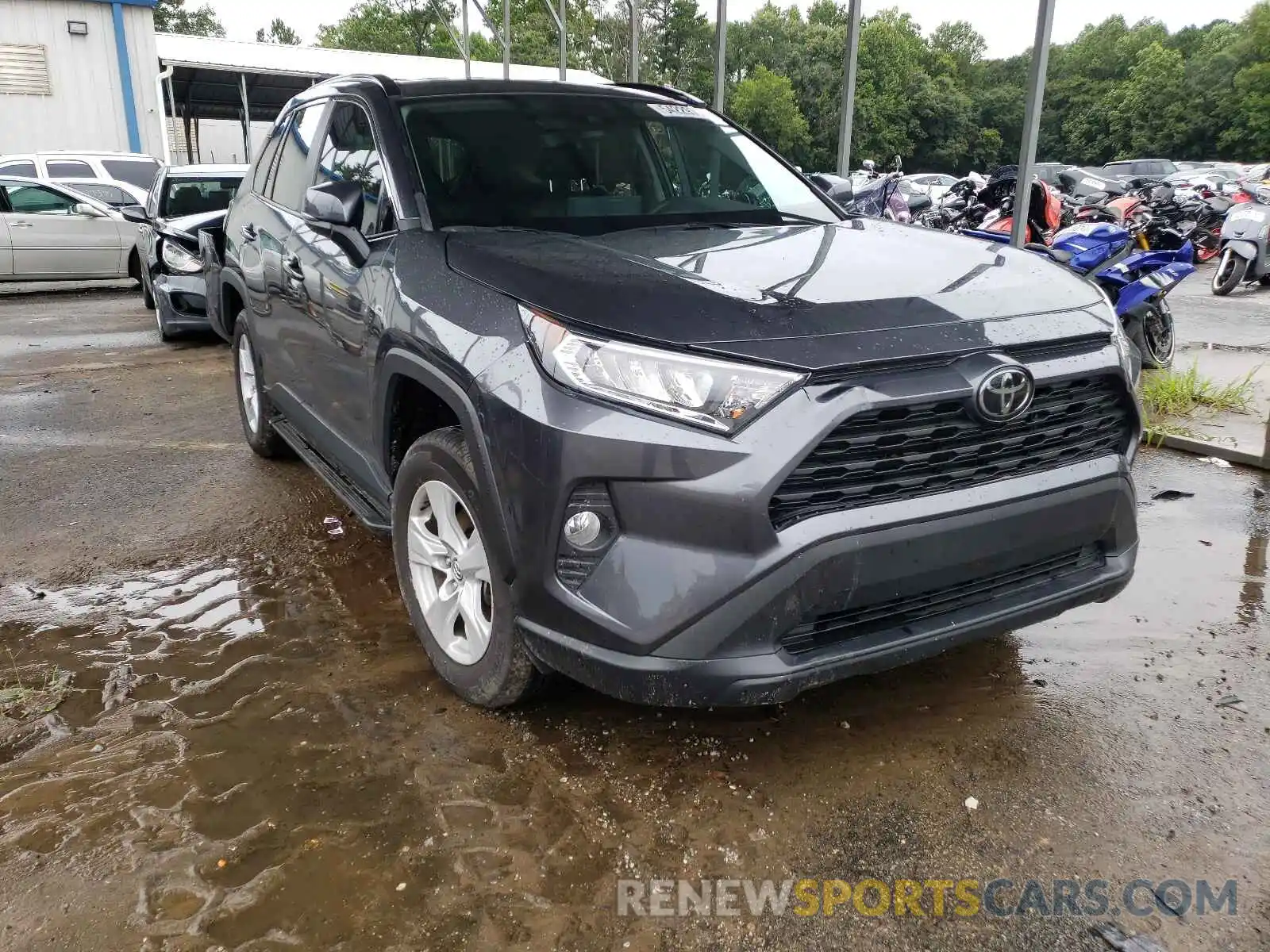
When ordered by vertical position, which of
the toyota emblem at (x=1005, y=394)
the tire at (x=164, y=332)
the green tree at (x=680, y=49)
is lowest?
the tire at (x=164, y=332)

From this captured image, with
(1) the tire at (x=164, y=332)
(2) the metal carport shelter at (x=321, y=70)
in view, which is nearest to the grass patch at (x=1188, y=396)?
(2) the metal carport shelter at (x=321, y=70)

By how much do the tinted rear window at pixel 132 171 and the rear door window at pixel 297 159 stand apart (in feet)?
39.1

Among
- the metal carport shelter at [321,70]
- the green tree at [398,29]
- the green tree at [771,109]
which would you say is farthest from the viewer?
the green tree at [398,29]

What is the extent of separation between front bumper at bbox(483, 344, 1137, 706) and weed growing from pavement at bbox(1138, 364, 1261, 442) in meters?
3.97

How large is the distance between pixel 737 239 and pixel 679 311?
99 cm

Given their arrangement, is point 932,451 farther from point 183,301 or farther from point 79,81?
point 79,81

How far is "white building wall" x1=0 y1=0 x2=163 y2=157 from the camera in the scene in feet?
60.1

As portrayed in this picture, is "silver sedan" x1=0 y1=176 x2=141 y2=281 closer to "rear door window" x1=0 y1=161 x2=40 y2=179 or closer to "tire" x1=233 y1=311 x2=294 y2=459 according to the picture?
"rear door window" x1=0 y1=161 x2=40 y2=179

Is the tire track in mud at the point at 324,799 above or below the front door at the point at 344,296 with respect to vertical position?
below

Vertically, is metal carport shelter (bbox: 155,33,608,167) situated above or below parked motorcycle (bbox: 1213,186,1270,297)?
above

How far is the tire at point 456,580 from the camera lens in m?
2.50

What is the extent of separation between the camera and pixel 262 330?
177 inches

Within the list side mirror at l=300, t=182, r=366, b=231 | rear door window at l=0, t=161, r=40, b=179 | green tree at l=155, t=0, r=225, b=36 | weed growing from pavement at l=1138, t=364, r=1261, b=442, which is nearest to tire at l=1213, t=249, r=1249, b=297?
weed growing from pavement at l=1138, t=364, r=1261, b=442

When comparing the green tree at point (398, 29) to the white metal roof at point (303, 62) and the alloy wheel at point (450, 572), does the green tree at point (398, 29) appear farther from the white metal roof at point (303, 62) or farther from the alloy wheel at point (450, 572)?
the alloy wheel at point (450, 572)
